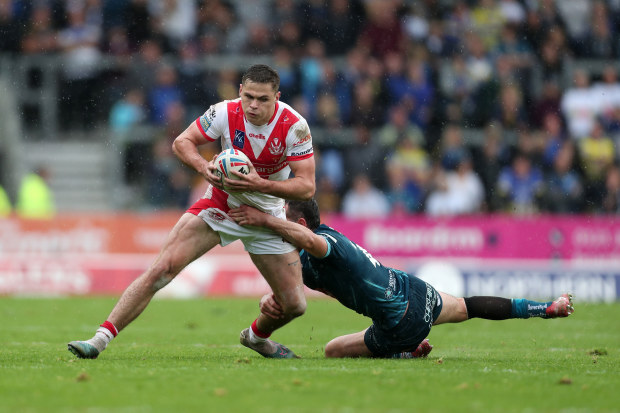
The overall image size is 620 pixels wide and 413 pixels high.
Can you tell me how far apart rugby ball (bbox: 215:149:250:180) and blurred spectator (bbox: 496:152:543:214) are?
11.5 meters

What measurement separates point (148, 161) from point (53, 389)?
13299mm

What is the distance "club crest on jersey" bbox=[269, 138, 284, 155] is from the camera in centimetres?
853

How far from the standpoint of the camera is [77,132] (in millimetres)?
20844

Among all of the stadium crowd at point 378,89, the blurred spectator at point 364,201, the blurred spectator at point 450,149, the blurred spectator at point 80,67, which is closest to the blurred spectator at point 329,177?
the stadium crowd at point 378,89

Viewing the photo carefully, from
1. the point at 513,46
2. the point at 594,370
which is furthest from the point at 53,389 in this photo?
the point at 513,46

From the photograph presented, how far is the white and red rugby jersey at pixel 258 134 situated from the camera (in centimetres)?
852

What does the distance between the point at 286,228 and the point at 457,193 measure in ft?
36.0

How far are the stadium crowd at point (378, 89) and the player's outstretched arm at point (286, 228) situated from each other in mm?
10269

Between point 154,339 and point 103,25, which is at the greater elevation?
point 103,25

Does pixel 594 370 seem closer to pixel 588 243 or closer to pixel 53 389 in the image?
pixel 53 389

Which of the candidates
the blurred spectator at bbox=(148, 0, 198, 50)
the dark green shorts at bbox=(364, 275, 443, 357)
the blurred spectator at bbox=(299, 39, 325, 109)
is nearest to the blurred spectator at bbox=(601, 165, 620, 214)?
the blurred spectator at bbox=(299, 39, 325, 109)

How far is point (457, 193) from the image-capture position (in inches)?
747

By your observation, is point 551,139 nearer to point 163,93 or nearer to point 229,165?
point 163,93

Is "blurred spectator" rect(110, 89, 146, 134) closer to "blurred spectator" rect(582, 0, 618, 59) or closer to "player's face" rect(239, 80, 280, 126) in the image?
"blurred spectator" rect(582, 0, 618, 59)
